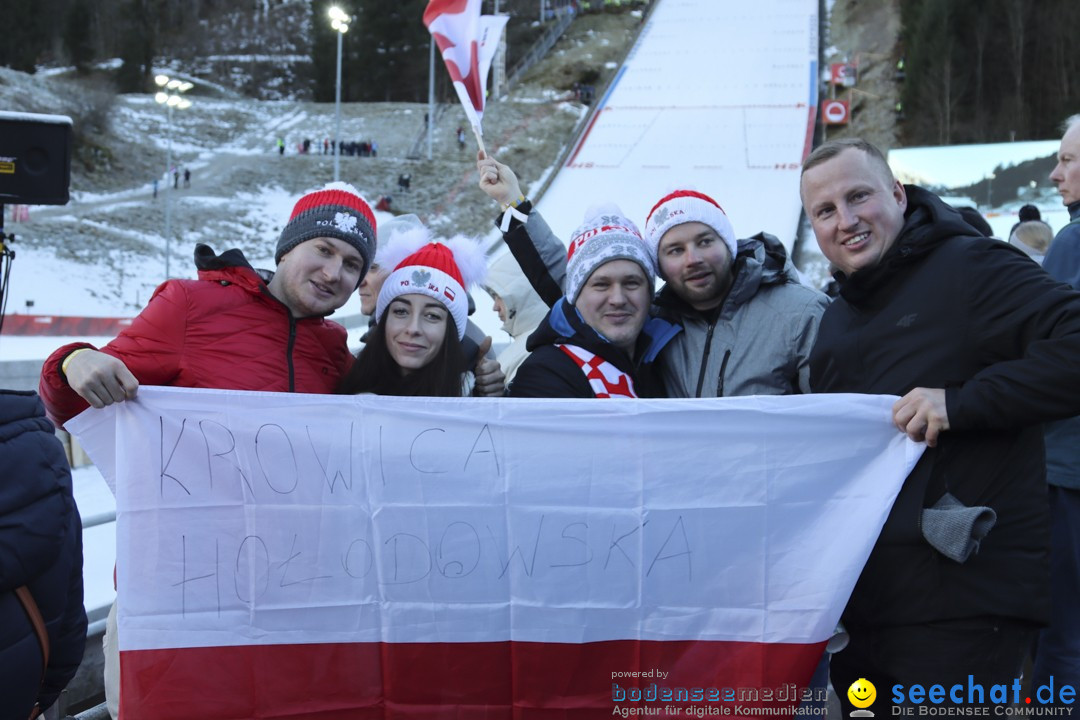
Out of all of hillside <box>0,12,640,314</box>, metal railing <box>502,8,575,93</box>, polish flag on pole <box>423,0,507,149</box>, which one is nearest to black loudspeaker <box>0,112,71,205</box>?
polish flag on pole <box>423,0,507,149</box>

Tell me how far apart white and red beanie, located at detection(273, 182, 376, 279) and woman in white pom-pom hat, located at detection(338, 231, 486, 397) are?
7.5 inches

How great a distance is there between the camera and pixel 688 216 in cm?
306

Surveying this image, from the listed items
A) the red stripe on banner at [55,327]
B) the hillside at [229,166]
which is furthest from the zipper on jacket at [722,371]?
the hillside at [229,166]

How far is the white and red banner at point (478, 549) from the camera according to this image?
2.56m

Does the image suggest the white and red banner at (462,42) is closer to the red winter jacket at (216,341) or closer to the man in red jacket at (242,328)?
the man in red jacket at (242,328)

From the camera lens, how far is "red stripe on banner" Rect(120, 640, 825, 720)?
8.36ft

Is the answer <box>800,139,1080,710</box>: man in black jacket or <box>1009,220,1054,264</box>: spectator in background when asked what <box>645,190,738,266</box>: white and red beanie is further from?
<box>1009,220,1054,264</box>: spectator in background

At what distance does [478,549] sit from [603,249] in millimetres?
1123

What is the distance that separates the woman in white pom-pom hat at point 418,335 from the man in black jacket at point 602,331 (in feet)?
0.91

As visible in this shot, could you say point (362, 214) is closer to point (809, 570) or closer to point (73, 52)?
point (809, 570)

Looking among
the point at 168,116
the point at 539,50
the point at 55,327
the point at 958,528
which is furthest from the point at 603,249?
the point at 539,50

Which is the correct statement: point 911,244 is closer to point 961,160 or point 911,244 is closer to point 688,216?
point 688,216

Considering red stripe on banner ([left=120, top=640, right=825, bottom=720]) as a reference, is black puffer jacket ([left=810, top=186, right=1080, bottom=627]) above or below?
above

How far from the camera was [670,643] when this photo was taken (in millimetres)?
2576
